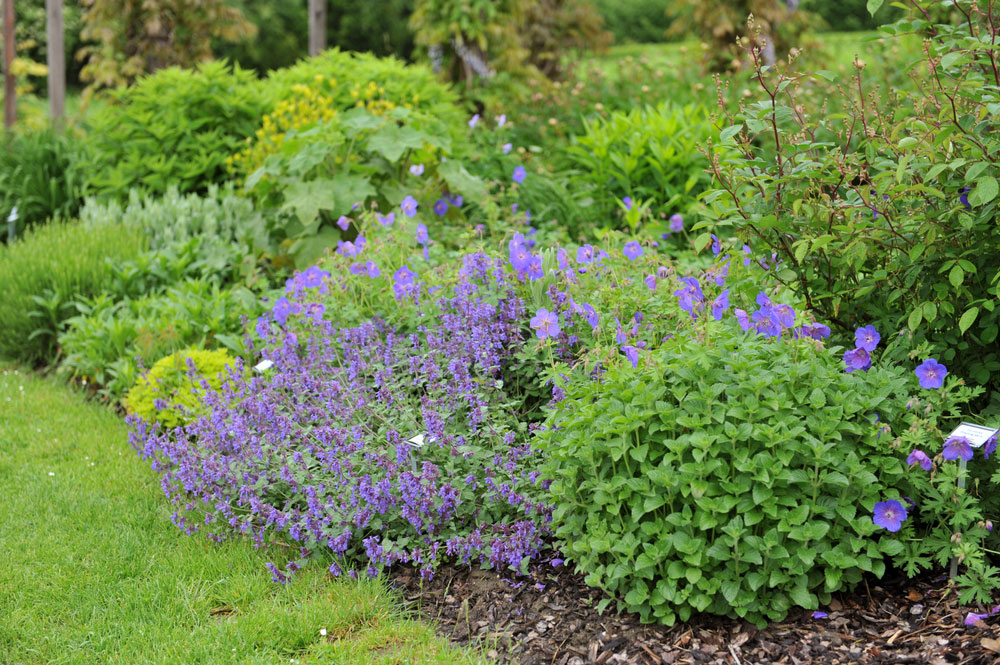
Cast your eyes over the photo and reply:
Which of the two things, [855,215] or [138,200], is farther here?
[138,200]

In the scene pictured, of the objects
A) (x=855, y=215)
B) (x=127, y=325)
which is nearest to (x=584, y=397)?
(x=855, y=215)

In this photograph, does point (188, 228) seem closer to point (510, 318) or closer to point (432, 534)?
point (510, 318)

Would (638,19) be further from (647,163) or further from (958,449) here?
(958,449)

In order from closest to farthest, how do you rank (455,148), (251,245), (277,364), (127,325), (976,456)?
(976,456), (277,364), (127,325), (251,245), (455,148)

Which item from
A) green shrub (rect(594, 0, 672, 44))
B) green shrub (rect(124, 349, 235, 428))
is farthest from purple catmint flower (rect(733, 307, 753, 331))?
green shrub (rect(594, 0, 672, 44))

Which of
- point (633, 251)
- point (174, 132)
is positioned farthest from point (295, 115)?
point (633, 251)

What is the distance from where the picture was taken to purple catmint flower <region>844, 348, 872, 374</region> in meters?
2.65

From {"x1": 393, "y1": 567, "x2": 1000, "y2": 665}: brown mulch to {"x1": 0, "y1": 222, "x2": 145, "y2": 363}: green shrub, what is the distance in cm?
332

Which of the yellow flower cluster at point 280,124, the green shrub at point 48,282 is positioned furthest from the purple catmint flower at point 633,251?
the green shrub at point 48,282

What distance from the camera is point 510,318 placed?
336 cm

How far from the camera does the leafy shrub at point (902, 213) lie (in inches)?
100

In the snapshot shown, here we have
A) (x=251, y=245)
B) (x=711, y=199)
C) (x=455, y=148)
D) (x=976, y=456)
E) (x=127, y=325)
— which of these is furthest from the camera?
(x=455, y=148)

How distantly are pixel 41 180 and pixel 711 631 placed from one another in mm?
6324

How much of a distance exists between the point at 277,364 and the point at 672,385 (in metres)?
1.70
